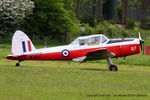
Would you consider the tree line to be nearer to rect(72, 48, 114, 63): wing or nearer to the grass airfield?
rect(72, 48, 114, 63): wing

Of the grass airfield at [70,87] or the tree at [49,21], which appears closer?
the grass airfield at [70,87]

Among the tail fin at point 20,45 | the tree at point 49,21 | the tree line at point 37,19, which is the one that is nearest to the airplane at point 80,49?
the tail fin at point 20,45

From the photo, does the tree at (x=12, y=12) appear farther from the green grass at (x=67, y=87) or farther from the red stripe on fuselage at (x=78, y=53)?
the green grass at (x=67, y=87)

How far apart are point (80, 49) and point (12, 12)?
22.6 metres

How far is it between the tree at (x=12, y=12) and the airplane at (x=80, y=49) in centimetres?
2115

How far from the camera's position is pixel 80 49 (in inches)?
725

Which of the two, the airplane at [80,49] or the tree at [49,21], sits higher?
the airplane at [80,49]

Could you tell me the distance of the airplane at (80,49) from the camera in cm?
1822

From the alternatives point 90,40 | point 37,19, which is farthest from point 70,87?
point 37,19

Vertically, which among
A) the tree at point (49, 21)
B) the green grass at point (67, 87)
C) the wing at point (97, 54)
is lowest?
the tree at point (49, 21)

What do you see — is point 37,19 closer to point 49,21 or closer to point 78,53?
point 49,21

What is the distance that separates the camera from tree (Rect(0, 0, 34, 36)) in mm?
39156

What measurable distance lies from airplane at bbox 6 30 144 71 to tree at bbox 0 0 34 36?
21.1 metres

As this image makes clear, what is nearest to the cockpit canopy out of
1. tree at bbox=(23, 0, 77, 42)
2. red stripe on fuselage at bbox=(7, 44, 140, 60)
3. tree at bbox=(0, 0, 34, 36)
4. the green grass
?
red stripe on fuselage at bbox=(7, 44, 140, 60)
